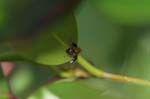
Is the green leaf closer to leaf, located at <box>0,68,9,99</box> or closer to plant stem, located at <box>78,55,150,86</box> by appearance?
plant stem, located at <box>78,55,150,86</box>

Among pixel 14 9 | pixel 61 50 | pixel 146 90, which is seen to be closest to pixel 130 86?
pixel 146 90

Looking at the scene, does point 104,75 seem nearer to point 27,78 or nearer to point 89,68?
point 89,68

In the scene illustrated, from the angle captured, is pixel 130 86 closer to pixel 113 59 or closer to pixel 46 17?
pixel 113 59

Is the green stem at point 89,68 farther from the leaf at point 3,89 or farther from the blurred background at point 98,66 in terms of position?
the leaf at point 3,89

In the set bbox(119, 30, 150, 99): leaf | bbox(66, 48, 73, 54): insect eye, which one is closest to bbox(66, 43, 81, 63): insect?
bbox(66, 48, 73, 54): insect eye

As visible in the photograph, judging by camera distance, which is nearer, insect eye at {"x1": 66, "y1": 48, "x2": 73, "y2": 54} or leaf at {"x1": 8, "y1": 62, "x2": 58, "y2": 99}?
insect eye at {"x1": 66, "y1": 48, "x2": 73, "y2": 54}

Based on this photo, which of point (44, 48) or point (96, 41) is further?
point (96, 41)

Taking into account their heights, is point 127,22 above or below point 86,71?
above

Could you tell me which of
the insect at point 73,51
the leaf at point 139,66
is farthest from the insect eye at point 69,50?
the leaf at point 139,66
